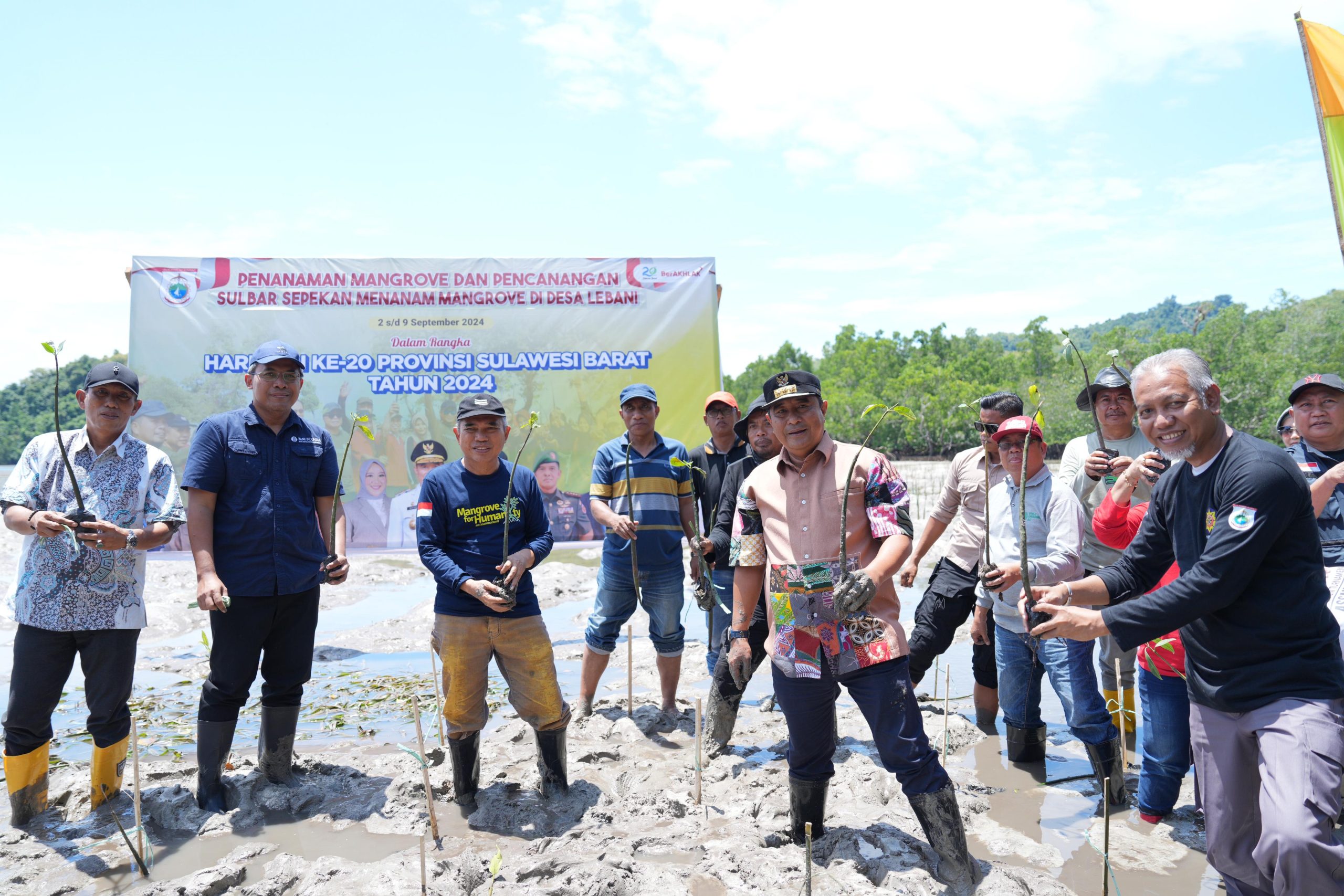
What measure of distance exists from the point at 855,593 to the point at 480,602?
1862 mm

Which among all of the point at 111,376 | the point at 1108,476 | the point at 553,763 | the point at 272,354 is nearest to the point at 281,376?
the point at 272,354

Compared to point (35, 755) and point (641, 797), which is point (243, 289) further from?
point (641, 797)

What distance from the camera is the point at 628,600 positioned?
16.7 ft

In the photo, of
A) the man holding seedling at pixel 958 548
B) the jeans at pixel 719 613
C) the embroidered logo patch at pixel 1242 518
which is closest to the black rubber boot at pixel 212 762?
the jeans at pixel 719 613

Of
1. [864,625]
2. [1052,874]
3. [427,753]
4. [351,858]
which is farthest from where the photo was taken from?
[427,753]

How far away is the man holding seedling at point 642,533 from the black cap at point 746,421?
0.36 metres

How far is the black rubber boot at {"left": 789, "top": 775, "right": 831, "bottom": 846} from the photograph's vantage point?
3.39m

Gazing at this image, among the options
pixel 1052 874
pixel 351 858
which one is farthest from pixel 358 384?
pixel 1052 874

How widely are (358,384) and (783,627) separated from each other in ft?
28.2

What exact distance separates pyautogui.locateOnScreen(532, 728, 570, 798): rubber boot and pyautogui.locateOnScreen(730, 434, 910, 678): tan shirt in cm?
141

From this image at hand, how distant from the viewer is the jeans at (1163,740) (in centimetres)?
360

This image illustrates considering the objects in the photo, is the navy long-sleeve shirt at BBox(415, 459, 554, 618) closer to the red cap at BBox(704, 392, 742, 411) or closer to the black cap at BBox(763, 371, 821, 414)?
the black cap at BBox(763, 371, 821, 414)

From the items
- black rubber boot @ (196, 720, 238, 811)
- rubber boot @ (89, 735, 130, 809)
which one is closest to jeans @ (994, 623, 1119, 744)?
black rubber boot @ (196, 720, 238, 811)

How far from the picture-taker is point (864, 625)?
311 centimetres
